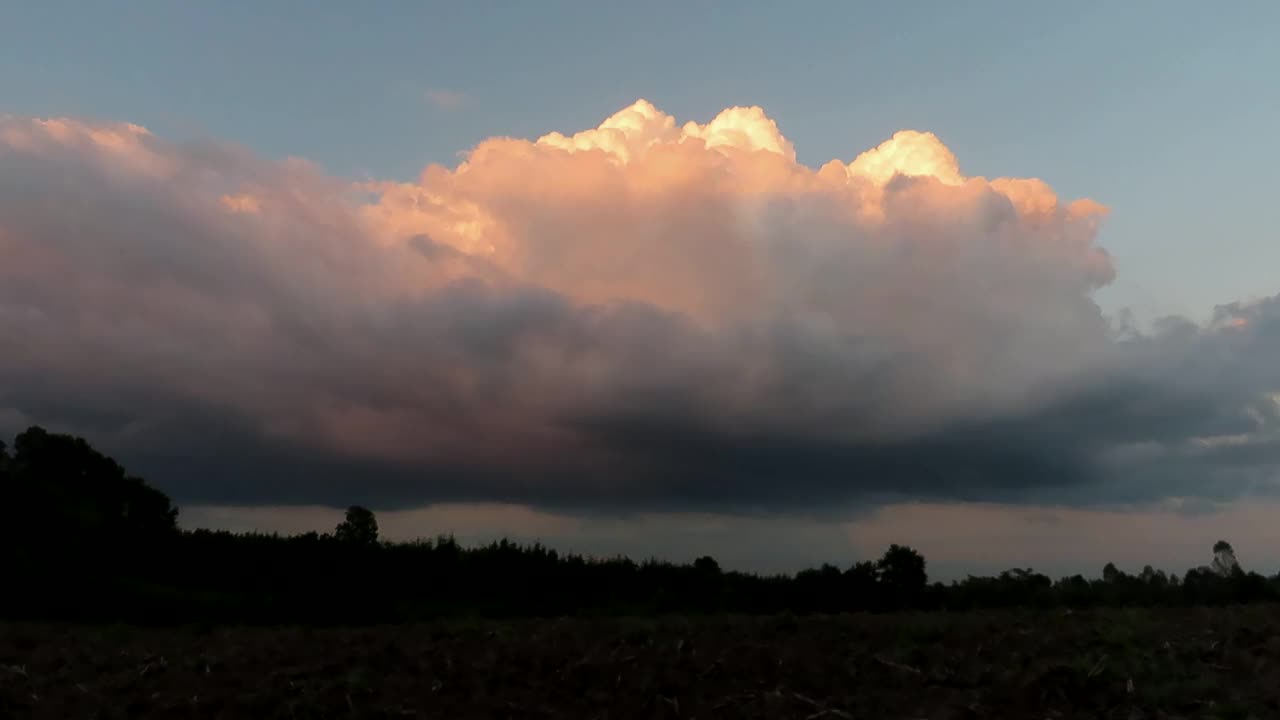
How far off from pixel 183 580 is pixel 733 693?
51.8ft

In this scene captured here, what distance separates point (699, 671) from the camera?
13.6 m

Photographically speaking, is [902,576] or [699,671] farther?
[902,576]

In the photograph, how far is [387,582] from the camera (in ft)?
75.1

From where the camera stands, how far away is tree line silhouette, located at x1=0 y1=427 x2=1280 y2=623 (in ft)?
68.9

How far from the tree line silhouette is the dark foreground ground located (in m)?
4.14

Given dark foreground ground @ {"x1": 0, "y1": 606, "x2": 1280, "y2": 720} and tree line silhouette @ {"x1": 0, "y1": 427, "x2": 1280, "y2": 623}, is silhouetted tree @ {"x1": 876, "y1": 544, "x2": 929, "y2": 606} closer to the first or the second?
tree line silhouette @ {"x1": 0, "y1": 427, "x2": 1280, "y2": 623}

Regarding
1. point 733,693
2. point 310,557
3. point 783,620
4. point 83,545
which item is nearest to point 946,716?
point 733,693

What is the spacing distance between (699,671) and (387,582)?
37.0ft

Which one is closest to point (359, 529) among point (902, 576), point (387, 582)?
point (387, 582)

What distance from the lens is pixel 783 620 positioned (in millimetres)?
16047

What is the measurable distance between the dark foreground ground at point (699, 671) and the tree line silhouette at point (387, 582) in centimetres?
414

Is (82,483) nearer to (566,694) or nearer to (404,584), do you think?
(404,584)

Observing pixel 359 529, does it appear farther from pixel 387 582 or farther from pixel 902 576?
pixel 902 576

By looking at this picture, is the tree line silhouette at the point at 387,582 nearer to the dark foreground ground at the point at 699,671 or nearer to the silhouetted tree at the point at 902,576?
the silhouetted tree at the point at 902,576
